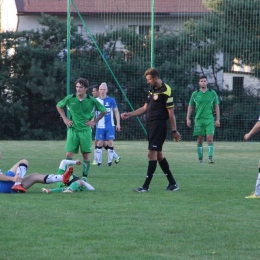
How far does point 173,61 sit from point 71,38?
14.0 feet

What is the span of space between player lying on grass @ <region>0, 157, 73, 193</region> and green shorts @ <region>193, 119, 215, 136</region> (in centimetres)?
772

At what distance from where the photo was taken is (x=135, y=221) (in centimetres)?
857

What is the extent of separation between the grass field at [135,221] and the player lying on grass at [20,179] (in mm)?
197

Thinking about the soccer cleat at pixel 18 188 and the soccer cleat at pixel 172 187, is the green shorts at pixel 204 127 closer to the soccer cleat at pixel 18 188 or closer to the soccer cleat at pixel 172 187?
the soccer cleat at pixel 172 187

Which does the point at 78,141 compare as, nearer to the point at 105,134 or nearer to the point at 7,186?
the point at 7,186

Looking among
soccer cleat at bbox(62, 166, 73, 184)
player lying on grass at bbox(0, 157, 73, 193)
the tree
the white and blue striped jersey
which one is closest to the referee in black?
soccer cleat at bbox(62, 166, 73, 184)

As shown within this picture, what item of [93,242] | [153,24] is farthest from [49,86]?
[93,242]

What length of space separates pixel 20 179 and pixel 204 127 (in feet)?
27.5

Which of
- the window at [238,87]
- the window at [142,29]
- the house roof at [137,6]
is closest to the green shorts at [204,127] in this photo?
the window at [238,87]

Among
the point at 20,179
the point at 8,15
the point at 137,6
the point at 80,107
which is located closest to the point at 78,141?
the point at 80,107

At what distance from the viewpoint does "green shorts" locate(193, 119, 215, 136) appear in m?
18.6

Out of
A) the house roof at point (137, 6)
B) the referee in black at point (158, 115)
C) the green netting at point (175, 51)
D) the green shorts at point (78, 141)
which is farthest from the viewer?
the house roof at point (137, 6)

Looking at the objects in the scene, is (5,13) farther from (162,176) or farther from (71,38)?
(162,176)

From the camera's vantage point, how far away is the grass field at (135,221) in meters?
6.83
